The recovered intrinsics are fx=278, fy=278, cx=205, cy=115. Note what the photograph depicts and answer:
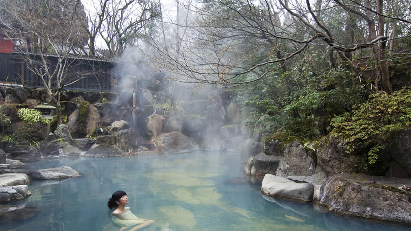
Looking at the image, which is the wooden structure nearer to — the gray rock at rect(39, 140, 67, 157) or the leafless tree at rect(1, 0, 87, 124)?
the leafless tree at rect(1, 0, 87, 124)

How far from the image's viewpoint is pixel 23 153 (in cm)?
1182

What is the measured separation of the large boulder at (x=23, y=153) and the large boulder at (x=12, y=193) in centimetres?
572

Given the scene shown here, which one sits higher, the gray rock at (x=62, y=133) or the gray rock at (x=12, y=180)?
the gray rock at (x=62, y=133)

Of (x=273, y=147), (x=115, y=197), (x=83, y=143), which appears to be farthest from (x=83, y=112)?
(x=115, y=197)

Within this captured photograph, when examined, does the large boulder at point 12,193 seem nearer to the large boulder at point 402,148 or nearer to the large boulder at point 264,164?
the large boulder at point 264,164

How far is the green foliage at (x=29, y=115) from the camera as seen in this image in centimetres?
1350

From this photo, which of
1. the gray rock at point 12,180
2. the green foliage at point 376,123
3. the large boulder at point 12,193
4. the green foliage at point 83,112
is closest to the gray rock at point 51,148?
the green foliage at point 83,112

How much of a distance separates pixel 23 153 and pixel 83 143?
8.54ft

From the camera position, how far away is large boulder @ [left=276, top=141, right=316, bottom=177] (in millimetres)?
7582

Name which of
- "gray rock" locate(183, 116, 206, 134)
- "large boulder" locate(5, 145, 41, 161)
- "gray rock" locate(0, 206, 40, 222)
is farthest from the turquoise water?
"gray rock" locate(183, 116, 206, 134)

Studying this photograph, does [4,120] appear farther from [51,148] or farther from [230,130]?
[230,130]

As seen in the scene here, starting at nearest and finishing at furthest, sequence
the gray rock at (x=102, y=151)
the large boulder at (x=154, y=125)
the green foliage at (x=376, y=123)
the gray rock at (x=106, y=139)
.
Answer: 1. the green foliage at (x=376, y=123)
2. the gray rock at (x=102, y=151)
3. the gray rock at (x=106, y=139)
4. the large boulder at (x=154, y=125)

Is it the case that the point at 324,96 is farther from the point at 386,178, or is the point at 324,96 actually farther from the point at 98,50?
the point at 98,50

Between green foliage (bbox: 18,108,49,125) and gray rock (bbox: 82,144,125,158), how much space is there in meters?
3.11
